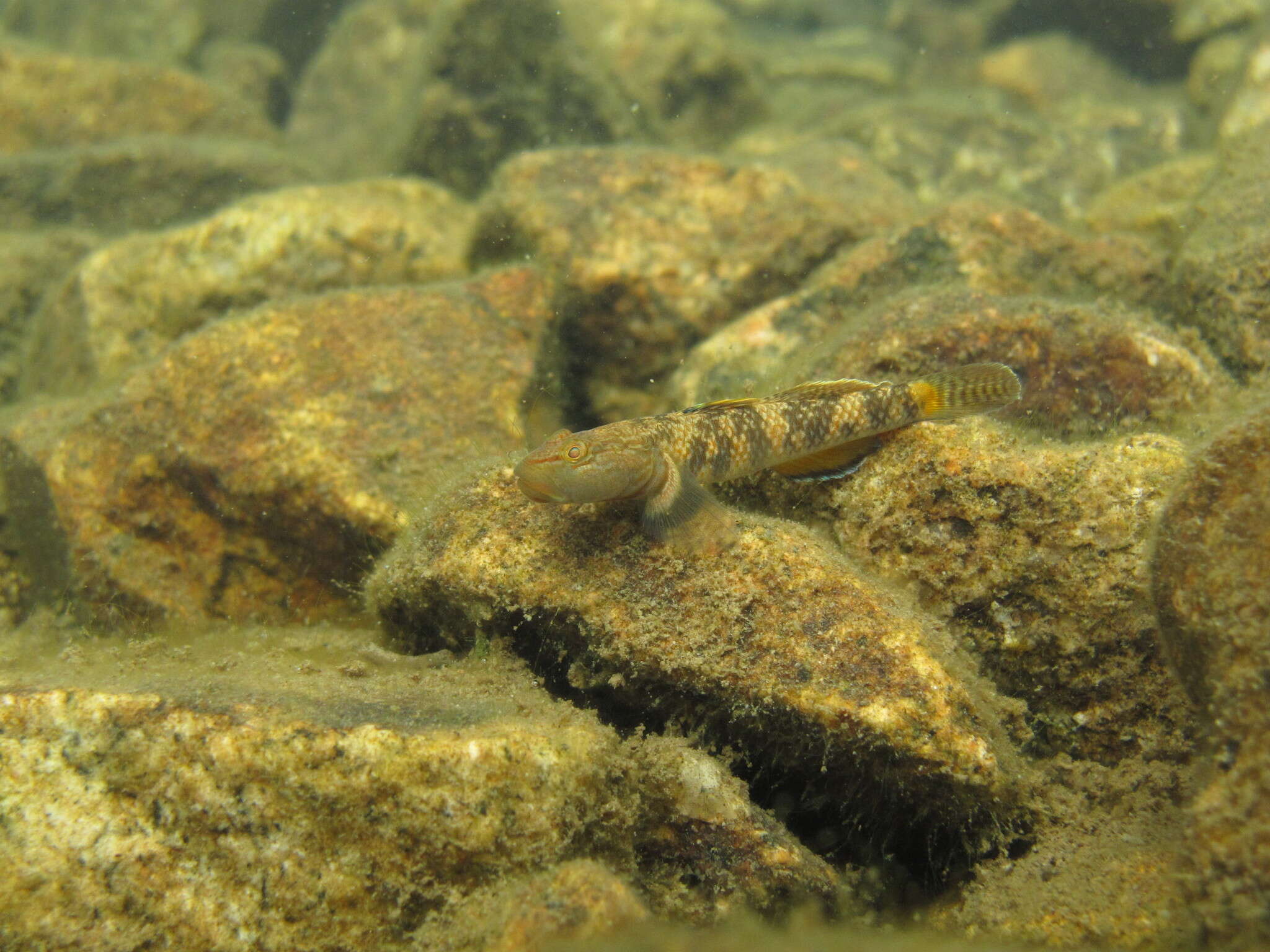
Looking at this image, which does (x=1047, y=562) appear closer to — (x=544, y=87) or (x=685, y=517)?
(x=685, y=517)

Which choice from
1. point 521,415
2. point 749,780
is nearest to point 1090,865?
point 749,780

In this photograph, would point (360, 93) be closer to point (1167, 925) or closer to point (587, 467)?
point (587, 467)

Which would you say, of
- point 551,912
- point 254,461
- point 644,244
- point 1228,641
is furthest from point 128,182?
point 1228,641

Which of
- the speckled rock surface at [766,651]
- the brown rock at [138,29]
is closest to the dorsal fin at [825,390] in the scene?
the speckled rock surface at [766,651]

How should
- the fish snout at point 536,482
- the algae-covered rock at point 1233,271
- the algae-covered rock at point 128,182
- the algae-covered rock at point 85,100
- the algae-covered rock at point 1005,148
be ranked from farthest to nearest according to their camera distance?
the algae-covered rock at point 85,100
the algae-covered rock at point 1005,148
the algae-covered rock at point 128,182
the algae-covered rock at point 1233,271
the fish snout at point 536,482

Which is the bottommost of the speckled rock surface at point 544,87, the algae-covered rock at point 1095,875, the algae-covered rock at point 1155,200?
the algae-covered rock at point 1095,875

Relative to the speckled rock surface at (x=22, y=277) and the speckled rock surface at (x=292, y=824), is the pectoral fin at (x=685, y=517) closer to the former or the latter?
the speckled rock surface at (x=292, y=824)

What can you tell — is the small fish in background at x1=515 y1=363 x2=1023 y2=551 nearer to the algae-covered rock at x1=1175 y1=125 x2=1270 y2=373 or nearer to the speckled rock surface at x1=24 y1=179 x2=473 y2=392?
the algae-covered rock at x1=1175 y1=125 x2=1270 y2=373
